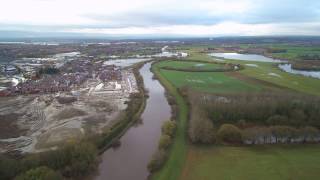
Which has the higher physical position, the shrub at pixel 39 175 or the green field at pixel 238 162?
the shrub at pixel 39 175

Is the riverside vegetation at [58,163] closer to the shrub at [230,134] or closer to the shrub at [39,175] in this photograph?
the shrub at [39,175]

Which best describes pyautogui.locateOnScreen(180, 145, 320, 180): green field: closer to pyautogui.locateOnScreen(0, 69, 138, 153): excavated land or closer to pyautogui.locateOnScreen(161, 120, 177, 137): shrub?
pyautogui.locateOnScreen(161, 120, 177, 137): shrub

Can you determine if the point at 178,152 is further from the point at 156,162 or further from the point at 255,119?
the point at 255,119

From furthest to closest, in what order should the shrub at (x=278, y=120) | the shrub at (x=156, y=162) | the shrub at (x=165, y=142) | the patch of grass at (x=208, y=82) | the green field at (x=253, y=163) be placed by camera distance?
the patch of grass at (x=208, y=82), the shrub at (x=278, y=120), the shrub at (x=165, y=142), the shrub at (x=156, y=162), the green field at (x=253, y=163)

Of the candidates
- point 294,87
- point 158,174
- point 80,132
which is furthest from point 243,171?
point 294,87

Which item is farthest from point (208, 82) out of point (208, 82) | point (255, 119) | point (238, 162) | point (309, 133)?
point (238, 162)

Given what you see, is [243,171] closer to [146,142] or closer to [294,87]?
[146,142]

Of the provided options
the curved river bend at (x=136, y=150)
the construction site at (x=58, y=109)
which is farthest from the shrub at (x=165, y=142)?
the construction site at (x=58, y=109)

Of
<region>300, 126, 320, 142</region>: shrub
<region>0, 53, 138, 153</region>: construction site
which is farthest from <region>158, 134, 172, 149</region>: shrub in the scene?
<region>300, 126, 320, 142</region>: shrub
